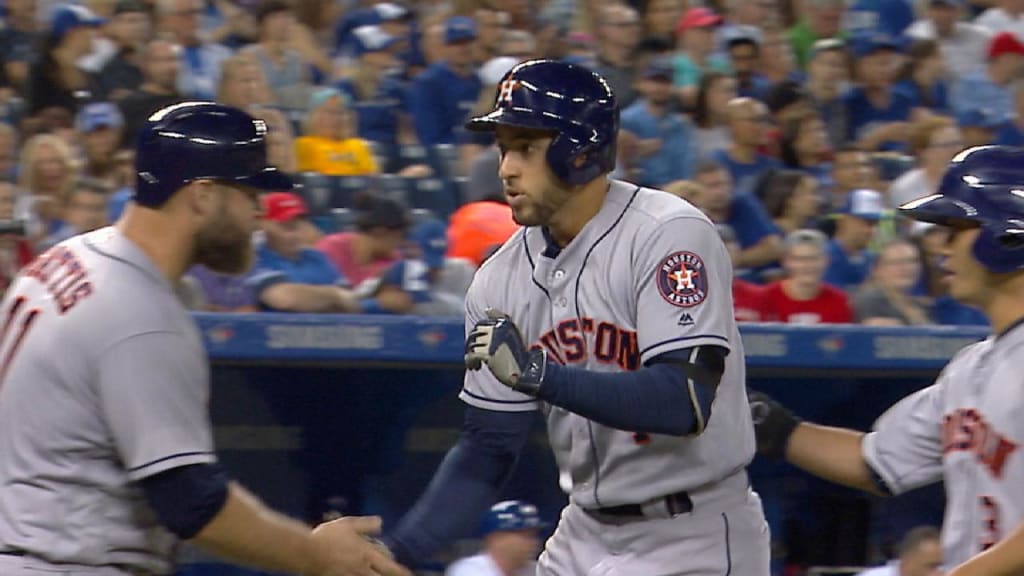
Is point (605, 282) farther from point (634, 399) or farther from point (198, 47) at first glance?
point (198, 47)

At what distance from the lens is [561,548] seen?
409 centimetres

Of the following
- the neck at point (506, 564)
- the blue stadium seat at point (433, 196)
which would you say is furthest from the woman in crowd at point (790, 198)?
the neck at point (506, 564)

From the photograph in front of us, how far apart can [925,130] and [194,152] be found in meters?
5.99

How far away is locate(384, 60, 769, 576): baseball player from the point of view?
372 centimetres

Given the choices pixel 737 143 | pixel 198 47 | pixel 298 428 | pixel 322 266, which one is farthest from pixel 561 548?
pixel 198 47

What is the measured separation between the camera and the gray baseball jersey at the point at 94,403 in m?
3.29

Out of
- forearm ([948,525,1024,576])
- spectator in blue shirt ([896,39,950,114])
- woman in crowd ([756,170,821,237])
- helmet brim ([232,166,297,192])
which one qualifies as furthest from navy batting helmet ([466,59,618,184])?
spectator in blue shirt ([896,39,950,114])

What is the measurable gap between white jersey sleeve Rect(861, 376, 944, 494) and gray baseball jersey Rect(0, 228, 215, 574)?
1.44 metres

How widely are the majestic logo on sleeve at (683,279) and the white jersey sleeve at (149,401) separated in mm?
986

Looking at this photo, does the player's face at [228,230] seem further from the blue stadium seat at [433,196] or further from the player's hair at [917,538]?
the blue stadium seat at [433,196]

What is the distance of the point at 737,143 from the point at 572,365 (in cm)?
474

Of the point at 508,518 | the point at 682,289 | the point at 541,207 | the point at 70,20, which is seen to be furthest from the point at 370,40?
the point at 682,289

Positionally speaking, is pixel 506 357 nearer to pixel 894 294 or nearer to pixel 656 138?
pixel 894 294

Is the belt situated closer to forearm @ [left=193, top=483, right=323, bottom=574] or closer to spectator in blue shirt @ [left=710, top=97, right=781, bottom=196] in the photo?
forearm @ [left=193, top=483, right=323, bottom=574]
